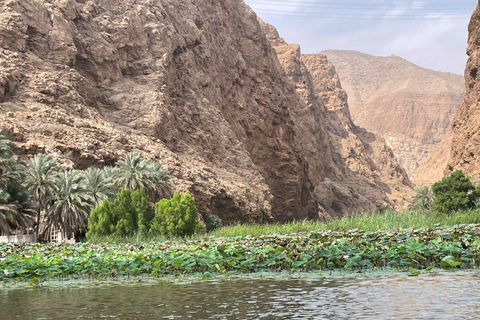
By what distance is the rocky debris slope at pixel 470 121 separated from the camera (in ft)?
296

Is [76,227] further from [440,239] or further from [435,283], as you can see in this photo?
[435,283]

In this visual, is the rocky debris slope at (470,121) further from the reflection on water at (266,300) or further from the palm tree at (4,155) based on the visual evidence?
the reflection on water at (266,300)

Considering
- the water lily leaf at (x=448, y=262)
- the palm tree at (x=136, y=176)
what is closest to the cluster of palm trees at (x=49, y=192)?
the palm tree at (x=136, y=176)

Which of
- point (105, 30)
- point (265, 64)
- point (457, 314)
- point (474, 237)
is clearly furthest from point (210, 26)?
point (457, 314)

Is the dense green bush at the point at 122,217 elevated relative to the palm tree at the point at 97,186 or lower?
lower

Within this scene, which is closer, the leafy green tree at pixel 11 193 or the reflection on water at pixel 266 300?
the reflection on water at pixel 266 300

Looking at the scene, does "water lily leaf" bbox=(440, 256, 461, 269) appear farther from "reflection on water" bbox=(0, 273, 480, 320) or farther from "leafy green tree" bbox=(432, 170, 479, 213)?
"leafy green tree" bbox=(432, 170, 479, 213)

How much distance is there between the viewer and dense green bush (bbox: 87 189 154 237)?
3969cm

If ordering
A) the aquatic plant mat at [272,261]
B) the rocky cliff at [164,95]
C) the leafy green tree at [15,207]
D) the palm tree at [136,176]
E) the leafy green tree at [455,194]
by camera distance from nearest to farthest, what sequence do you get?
1. the aquatic plant mat at [272,261]
2. the leafy green tree at [15,207]
3. the palm tree at [136,176]
4. the leafy green tree at [455,194]
5. the rocky cliff at [164,95]

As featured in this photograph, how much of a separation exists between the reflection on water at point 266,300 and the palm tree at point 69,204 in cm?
3516

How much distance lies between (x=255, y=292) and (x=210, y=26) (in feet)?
335

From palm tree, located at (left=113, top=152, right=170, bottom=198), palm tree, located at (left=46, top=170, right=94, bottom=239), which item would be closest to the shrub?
palm tree, located at (left=113, top=152, right=170, bottom=198)

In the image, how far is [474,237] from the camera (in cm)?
1583

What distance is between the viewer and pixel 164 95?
84.4m
